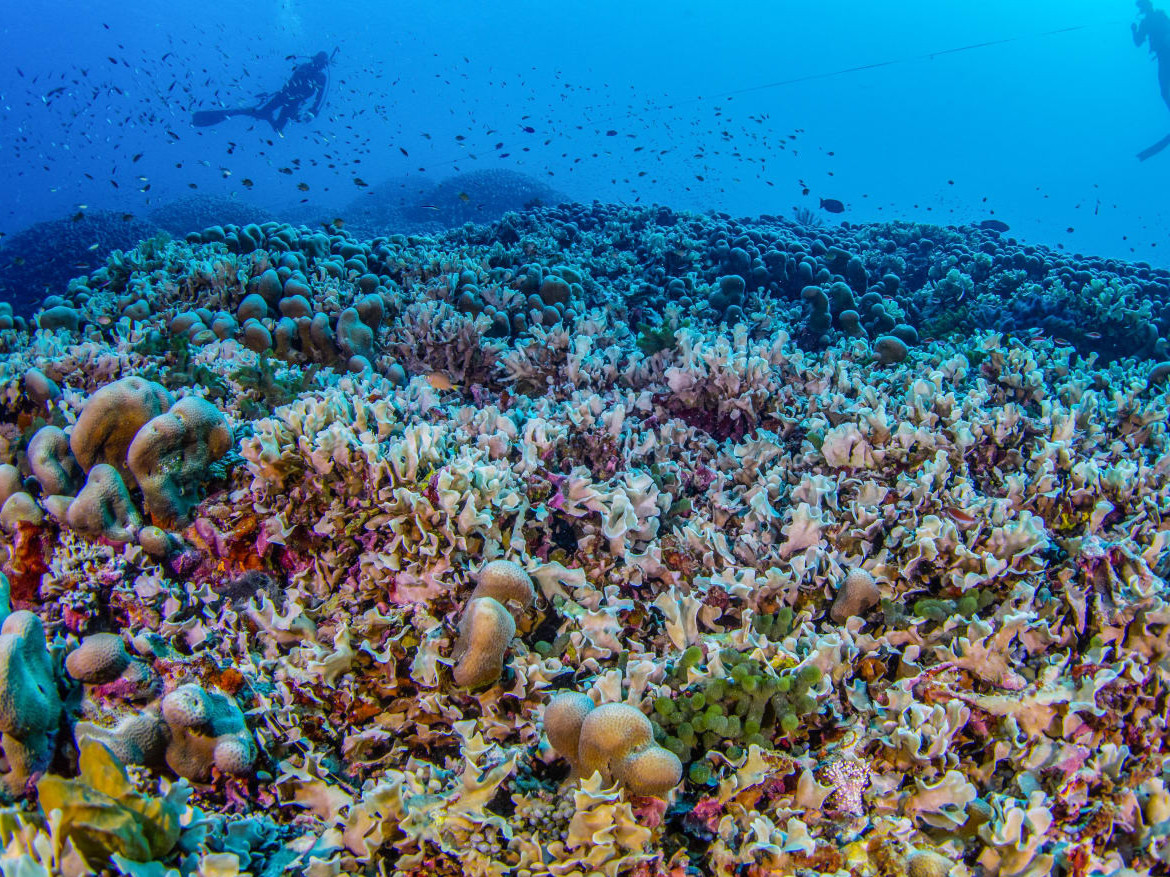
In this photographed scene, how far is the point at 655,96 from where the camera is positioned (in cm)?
13262

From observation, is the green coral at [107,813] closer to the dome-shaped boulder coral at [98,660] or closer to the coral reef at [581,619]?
the coral reef at [581,619]

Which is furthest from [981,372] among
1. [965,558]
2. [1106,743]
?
[1106,743]

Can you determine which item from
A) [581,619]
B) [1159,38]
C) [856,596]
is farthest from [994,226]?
[1159,38]

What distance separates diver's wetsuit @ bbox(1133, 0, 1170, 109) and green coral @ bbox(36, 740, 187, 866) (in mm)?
51351

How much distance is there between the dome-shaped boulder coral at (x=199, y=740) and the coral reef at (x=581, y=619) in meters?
0.02

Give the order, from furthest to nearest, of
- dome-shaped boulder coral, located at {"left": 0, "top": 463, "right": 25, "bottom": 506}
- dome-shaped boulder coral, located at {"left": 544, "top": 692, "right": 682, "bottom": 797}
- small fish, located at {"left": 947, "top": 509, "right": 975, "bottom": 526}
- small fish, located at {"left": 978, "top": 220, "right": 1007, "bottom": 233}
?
small fish, located at {"left": 978, "top": 220, "right": 1007, "bottom": 233} → dome-shaped boulder coral, located at {"left": 0, "top": 463, "right": 25, "bottom": 506} → small fish, located at {"left": 947, "top": 509, "right": 975, "bottom": 526} → dome-shaped boulder coral, located at {"left": 544, "top": 692, "right": 682, "bottom": 797}

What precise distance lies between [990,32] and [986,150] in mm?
54084

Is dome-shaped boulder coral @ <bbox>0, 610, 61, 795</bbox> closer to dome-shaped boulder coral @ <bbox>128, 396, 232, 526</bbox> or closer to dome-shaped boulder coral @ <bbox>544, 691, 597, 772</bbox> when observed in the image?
dome-shaped boulder coral @ <bbox>128, 396, 232, 526</bbox>

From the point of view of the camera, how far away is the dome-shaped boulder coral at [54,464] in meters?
3.22

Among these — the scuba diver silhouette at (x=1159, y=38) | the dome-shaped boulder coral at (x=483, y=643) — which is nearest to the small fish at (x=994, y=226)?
the dome-shaped boulder coral at (x=483, y=643)

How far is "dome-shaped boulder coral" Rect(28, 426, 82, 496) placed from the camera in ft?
10.6

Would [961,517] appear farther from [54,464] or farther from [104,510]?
[54,464]

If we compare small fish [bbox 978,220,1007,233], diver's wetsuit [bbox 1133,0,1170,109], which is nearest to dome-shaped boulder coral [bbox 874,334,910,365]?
small fish [bbox 978,220,1007,233]

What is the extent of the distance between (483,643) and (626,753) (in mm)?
708
